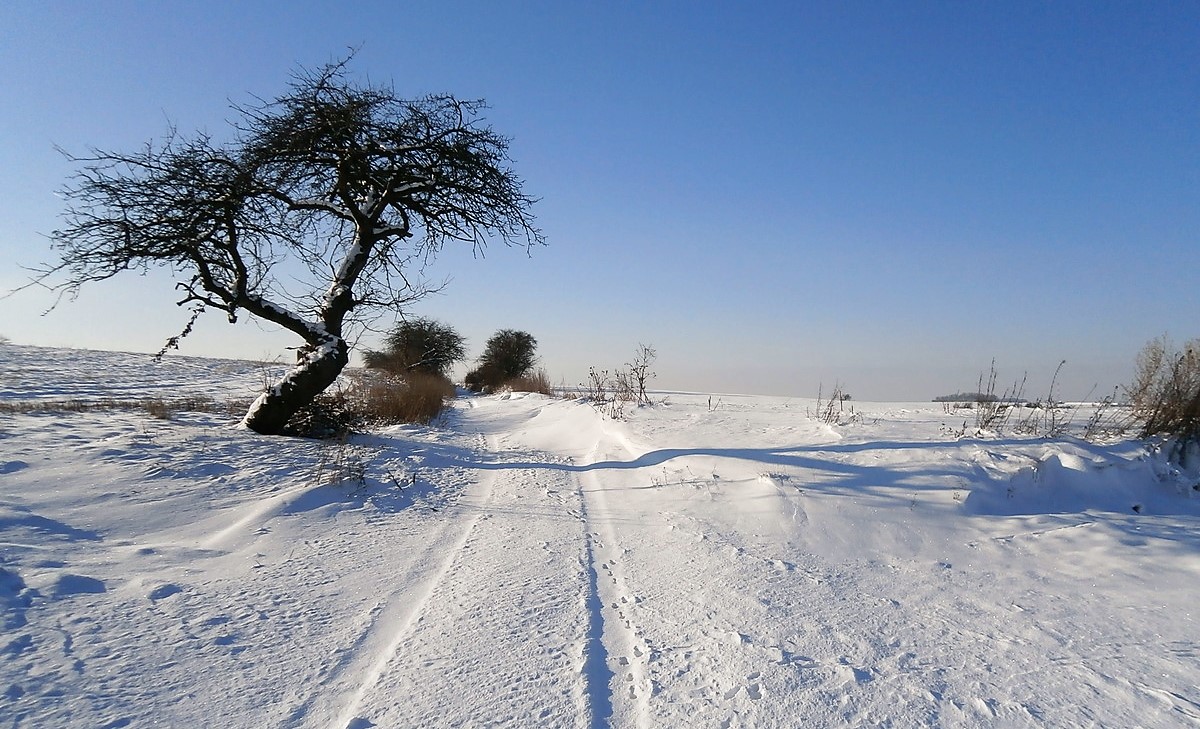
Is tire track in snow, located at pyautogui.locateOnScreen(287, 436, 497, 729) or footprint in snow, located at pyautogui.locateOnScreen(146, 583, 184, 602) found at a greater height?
footprint in snow, located at pyautogui.locateOnScreen(146, 583, 184, 602)

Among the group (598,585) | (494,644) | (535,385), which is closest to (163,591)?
(494,644)

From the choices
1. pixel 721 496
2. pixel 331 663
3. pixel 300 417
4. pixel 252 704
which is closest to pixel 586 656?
pixel 331 663

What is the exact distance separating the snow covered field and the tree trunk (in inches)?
28.3

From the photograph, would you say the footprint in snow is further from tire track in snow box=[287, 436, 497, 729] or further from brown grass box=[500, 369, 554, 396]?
brown grass box=[500, 369, 554, 396]

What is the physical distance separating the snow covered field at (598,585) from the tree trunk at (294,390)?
0.72 meters

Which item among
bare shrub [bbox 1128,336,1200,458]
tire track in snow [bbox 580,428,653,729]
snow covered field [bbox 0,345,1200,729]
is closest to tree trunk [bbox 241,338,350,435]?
snow covered field [bbox 0,345,1200,729]

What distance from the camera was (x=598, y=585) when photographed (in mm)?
4012

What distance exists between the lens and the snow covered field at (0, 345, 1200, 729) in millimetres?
2578

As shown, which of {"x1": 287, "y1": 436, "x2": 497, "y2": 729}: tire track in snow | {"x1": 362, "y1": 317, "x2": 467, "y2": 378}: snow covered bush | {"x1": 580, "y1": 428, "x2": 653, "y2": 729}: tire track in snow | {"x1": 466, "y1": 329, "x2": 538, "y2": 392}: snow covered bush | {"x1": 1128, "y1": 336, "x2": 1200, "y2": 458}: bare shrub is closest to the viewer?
{"x1": 287, "y1": 436, "x2": 497, "y2": 729}: tire track in snow

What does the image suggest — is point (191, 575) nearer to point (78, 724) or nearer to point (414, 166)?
point (78, 724)

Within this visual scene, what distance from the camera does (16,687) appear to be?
231 cm

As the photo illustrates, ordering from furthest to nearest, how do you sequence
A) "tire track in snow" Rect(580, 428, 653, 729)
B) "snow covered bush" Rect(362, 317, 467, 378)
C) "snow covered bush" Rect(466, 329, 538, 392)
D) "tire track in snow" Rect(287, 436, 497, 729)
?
"snow covered bush" Rect(466, 329, 538, 392) < "snow covered bush" Rect(362, 317, 467, 378) < "tire track in snow" Rect(580, 428, 653, 729) < "tire track in snow" Rect(287, 436, 497, 729)

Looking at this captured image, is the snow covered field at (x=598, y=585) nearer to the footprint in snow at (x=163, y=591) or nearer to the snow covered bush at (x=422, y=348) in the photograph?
the footprint in snow at (x=163, y=591)

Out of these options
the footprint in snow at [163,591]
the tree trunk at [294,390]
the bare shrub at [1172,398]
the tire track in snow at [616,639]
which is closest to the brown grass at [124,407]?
the tree trunk at [294,390]
